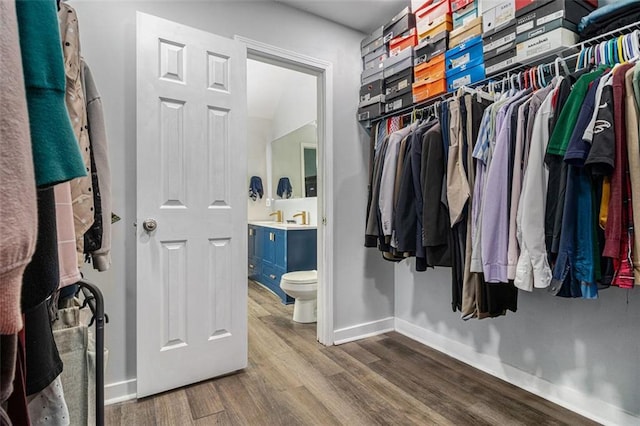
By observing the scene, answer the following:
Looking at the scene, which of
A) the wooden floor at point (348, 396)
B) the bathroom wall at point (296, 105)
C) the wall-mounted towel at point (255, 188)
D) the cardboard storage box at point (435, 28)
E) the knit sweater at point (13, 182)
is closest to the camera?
A: the knit sweater at point (13, 182)

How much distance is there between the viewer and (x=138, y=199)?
1.72 meters

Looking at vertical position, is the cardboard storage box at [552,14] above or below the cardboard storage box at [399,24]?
below

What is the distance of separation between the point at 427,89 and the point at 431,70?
0.11m

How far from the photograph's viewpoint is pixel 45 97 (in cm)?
44

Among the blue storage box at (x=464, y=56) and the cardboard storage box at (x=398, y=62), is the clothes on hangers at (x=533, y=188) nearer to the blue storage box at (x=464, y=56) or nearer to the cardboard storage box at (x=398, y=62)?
the blue storage box at (x=464, y=56)

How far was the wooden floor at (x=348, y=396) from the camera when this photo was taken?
1559 mm

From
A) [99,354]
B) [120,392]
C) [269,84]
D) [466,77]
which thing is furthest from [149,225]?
[269,84]

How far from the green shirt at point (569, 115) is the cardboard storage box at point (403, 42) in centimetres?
116

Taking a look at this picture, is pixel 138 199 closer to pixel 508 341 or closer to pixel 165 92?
pixel 165 92

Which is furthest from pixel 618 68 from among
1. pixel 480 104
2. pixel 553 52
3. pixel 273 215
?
pixel 273 215

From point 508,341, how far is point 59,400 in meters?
2.08

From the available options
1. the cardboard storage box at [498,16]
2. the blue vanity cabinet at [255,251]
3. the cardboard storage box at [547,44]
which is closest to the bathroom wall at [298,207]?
the blue vanity cabinet at [255,251]

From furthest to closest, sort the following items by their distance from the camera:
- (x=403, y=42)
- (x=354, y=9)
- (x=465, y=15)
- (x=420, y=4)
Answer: (x=354, y=9) < (x=403, y=42) < (x=420, y=4) < (x=465, y=15)

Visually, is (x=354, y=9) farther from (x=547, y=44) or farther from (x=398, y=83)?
(x=547, y=44)
